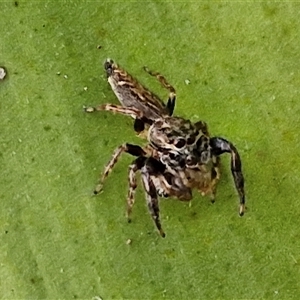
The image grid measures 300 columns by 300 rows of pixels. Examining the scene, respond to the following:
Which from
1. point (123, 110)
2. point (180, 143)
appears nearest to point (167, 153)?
point (180, 143)

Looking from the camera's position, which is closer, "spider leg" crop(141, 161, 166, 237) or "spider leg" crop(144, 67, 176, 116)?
"spider leg" crop(141, 161, 166, 237)

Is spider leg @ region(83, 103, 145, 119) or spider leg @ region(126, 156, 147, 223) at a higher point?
spider leg @ region(83, 103, 145, 119)

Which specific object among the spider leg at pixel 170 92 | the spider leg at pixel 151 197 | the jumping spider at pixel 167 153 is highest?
the spider leg at pixel 170 92

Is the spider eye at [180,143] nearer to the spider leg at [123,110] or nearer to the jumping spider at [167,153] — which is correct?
the jumping spider at [167,153]

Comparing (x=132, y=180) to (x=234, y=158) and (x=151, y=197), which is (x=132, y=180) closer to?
(x=151, y=197)

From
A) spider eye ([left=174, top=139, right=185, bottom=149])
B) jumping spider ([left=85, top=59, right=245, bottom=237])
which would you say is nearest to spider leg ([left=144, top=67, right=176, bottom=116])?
jumping spider ([left=85, top=59, right=245, bottom=237])

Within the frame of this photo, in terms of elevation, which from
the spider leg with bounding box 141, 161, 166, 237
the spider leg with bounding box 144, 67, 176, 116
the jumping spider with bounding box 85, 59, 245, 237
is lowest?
the spider leg with bounding box 141, 161, 166, 237

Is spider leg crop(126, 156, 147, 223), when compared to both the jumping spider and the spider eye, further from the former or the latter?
the spider eye

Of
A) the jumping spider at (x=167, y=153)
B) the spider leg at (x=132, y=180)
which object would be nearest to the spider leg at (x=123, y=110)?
the jumping spider at (x=167, y=153)
